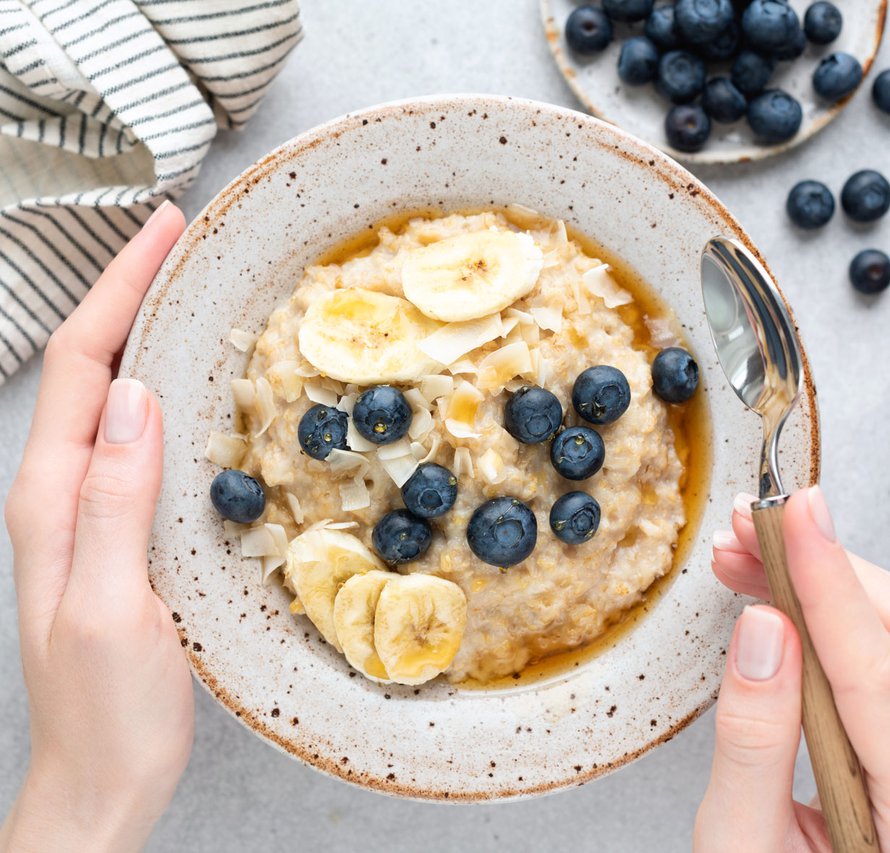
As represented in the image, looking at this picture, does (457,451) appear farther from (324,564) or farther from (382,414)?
(324,564)

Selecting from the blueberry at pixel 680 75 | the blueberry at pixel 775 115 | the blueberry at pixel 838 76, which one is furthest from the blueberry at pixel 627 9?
the blueberry at pixel 838 76

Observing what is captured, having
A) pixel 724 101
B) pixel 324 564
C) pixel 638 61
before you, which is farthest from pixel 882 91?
pixel 324 564

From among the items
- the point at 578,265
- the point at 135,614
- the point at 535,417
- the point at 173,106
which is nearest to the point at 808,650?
the point at 535,417

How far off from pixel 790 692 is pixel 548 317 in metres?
0.84

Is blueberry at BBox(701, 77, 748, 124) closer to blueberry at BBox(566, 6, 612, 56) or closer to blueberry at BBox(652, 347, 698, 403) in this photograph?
blueberry at BBox(566, 6, 612, 56)

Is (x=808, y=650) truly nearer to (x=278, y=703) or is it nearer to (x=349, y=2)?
(x=278, y=703)

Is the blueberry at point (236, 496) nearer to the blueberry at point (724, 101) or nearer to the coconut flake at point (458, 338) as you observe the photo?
the coconut flake at point (458, 338)

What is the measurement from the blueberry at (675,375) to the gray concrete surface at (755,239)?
2.11 ft

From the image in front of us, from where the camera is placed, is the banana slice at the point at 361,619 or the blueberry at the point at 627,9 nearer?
the banana slice at the point at 361,619

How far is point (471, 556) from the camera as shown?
1.92 m

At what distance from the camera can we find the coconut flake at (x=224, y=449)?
1.99 metres

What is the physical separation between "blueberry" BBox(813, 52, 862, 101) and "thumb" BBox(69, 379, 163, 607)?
1814 mm

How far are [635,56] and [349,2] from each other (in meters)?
0.76

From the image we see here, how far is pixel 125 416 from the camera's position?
1852 mm
